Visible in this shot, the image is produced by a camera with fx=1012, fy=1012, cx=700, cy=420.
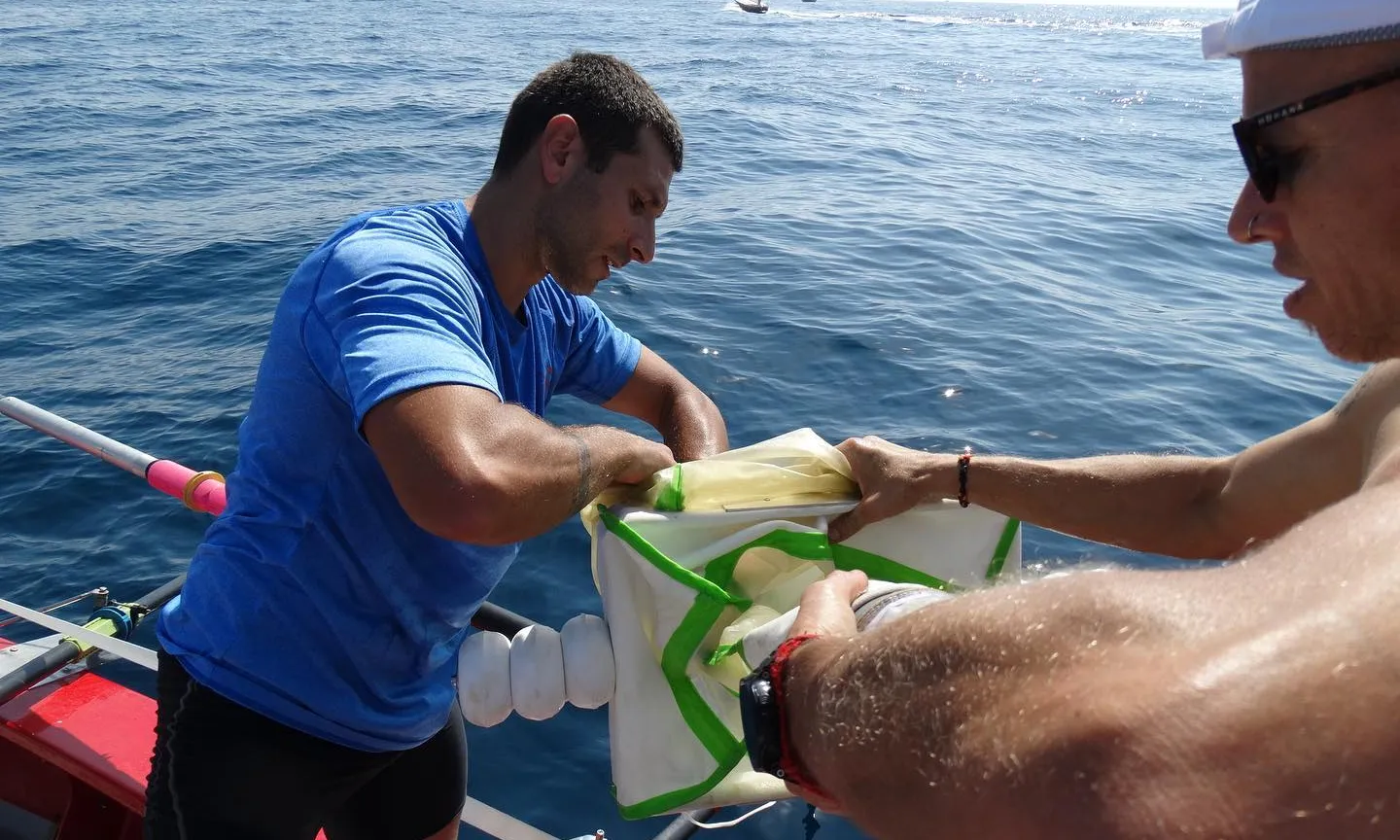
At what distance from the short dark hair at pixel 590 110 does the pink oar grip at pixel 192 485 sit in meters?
1.60

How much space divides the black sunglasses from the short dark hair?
63.5 inches

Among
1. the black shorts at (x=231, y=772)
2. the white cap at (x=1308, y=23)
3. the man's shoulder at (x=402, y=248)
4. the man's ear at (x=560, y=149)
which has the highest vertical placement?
the white cap at (x=1308, y=23)

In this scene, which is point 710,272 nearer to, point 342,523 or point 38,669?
point 38,669

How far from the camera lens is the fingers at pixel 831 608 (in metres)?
1.52

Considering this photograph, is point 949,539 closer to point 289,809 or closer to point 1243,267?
point 289,809

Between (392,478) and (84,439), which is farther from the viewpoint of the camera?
(84,439)

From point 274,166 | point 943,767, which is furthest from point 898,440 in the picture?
point 274,166

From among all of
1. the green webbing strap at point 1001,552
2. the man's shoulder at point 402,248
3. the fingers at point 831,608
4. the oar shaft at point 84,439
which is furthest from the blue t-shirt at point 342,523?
the oar shaft at point 84,439

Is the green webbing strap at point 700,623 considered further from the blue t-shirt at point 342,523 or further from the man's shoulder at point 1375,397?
the man's shoulder at point 1375,397

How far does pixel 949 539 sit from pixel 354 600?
1.43 meters

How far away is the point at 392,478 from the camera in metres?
1.93

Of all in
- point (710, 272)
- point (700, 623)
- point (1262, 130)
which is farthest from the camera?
point (710, 272)

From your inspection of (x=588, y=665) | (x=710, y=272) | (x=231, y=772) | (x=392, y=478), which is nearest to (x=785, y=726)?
(x=588, y=665)

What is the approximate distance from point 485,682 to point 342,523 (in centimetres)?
49
